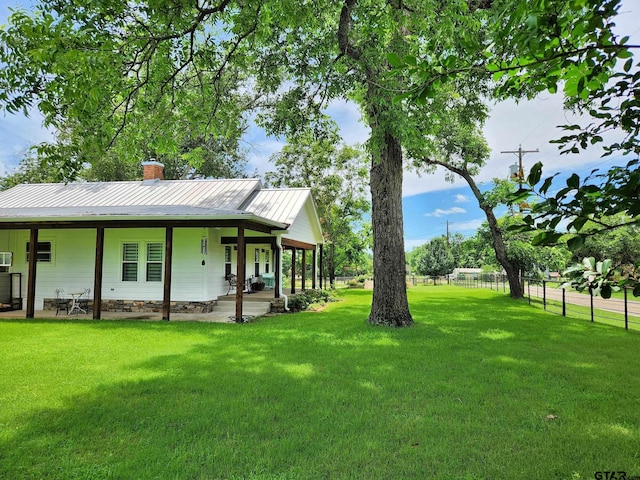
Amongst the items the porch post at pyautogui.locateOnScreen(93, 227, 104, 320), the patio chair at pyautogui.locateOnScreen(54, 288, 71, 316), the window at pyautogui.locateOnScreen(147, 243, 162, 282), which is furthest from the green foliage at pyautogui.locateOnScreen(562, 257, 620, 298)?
the patio chair at pyautogui.locateOnScreen(54, 288, 71, 316)

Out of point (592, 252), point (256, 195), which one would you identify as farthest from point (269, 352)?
point (592, 252)

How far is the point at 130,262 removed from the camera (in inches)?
517

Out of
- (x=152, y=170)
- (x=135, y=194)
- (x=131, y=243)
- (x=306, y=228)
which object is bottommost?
(x=131, y=243)

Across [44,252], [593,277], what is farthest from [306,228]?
[593,277]

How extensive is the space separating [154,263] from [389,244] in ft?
26.2

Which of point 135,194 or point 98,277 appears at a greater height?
point 135,194

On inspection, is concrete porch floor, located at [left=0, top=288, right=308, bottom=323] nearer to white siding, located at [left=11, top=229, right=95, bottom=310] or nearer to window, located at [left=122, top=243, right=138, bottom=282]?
white siding, located at [left=11, top=229, right=95, bottom=310]

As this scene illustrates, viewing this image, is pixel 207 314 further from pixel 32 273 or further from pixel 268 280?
pixel 268 280

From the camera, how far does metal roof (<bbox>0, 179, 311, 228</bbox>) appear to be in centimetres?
1197

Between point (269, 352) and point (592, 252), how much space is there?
32.1 meters

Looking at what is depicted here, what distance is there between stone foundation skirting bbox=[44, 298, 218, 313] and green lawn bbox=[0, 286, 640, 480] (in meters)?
4.43

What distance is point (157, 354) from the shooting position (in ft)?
22.2

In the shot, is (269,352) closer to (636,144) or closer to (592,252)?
(636,144)

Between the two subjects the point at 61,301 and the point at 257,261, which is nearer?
the point at 61,301
